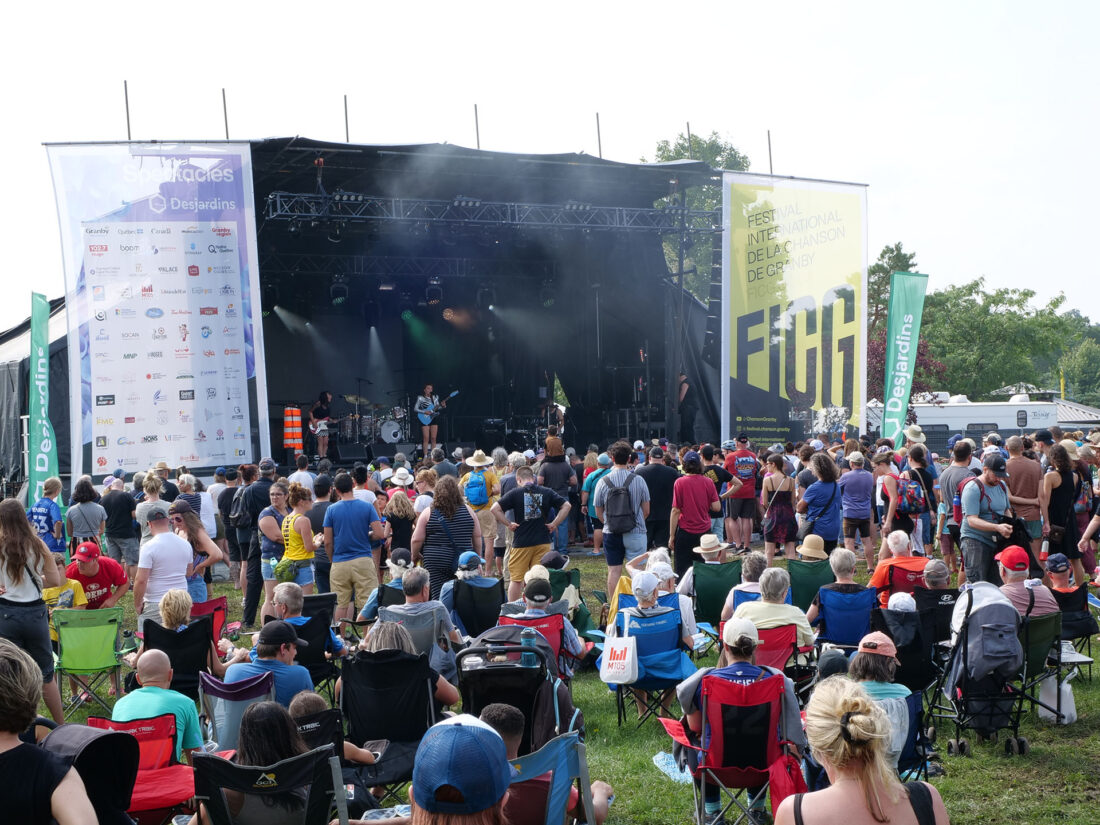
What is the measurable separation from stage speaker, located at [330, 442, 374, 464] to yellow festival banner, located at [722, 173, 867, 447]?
6590mm

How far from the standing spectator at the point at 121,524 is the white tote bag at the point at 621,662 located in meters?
5.58

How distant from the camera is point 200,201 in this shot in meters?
12.4

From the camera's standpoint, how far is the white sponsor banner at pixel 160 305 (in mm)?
11828

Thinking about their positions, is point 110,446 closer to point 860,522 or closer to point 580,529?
point 580,529

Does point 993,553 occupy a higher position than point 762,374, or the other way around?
point 762,374

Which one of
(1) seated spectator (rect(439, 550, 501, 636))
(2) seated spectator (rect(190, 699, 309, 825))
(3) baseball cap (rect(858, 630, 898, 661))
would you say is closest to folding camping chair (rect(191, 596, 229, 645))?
(1) seated spectator (rect(439, 550, 501, 636))

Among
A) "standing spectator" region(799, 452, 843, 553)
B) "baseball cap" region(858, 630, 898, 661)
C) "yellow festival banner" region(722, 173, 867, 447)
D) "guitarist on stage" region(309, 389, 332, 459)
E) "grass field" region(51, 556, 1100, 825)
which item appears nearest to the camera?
"baseball cap" region(858, 630, 898, 661)

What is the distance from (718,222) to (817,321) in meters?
3.60

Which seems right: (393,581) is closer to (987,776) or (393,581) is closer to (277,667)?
(277,667)

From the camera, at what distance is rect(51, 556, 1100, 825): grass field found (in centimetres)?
440

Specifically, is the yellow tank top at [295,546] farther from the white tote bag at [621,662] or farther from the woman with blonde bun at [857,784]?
the woman with blonde bun at [857,784]

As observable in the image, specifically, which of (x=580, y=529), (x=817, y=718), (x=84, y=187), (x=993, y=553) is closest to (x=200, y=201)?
(x=84, y=187)

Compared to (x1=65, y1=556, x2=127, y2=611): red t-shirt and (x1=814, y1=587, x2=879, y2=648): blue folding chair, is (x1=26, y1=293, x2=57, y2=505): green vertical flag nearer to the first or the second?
(x1=65, y1=556, x2=127, y2=611): red t-shirt

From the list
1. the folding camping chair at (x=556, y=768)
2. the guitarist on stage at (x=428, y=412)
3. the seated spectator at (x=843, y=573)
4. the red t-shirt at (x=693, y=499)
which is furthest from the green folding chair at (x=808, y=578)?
the guitarist on stage at (x=428, y=412)
